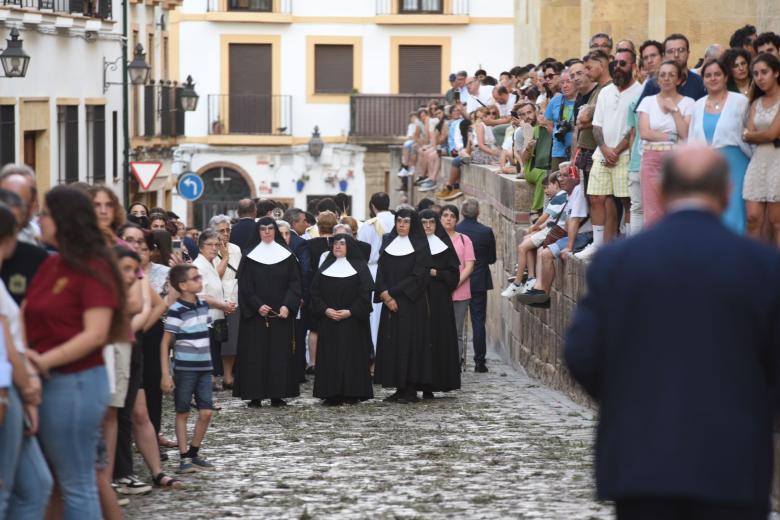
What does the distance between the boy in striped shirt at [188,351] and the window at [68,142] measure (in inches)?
754

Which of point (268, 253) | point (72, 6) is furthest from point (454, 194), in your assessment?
point (268, 253)

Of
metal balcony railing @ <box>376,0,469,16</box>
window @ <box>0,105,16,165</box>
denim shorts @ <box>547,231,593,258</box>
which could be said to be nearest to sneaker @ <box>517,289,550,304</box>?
denim shorts @ <box>547,231,593,258</box>

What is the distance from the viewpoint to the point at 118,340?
23.6 feet

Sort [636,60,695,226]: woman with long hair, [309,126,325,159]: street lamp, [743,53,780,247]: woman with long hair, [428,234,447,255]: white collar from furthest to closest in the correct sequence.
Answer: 1. [309,126,325,159]: street lamp
2. [428,234,447,255]: white collar
3. [636,60,695,226]: woman with long hair
4. [743,53,780,247]: woman with long hair

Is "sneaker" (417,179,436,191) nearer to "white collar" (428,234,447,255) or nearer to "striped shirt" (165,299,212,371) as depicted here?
"white collar" (428,234,447,255)

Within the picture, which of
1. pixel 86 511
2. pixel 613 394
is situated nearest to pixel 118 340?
pixel 86 511

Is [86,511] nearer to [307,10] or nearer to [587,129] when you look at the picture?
[587,129]

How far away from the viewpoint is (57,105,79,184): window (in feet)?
99.6

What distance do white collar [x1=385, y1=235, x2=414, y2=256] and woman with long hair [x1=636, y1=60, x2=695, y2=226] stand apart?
3680 millimetres

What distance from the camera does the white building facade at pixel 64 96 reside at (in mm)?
26766

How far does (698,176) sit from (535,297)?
11541mm

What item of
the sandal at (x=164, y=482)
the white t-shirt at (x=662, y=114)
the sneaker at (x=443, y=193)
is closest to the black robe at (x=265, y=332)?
the white t-shirt at (x=662, y=114)

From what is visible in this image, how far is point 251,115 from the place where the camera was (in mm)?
51469

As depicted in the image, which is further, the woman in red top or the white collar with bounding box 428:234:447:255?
the white collar with bounding box 428:234:447:255
